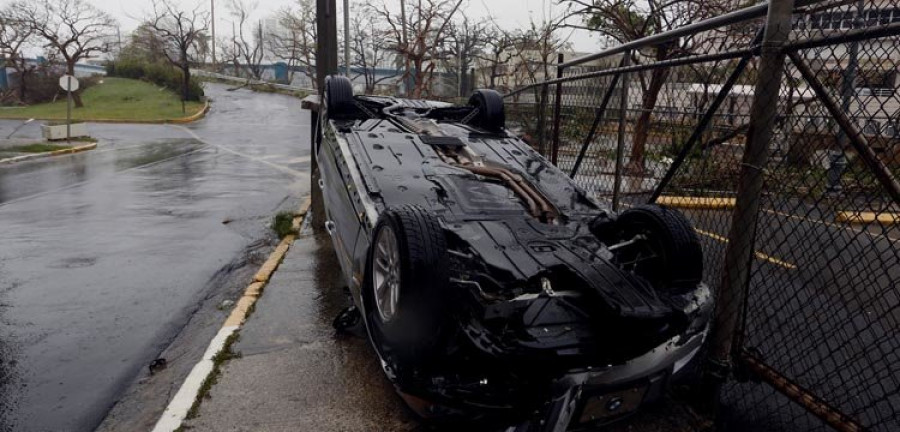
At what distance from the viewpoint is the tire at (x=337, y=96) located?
5176 mm

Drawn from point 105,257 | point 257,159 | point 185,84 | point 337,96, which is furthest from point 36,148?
point 185,84

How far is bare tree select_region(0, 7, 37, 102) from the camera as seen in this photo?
3333cm

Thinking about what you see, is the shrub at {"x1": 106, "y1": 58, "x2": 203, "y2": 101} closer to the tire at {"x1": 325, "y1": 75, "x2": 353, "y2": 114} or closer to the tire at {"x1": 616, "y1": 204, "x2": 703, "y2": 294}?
the tire at {"x1": 325, "y1": 75, "x2": 353, "y2": 114}

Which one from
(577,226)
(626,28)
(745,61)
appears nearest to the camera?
(745,61)

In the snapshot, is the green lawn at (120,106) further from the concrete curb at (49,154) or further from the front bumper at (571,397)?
the front bumper at (571,397)

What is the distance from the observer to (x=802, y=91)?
284cm

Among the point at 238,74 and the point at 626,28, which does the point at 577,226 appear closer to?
the point at 626,28

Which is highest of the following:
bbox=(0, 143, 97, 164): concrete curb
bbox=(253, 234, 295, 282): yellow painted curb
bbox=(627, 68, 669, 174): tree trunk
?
bbox=(627, 68, 669, 174): tree trunk

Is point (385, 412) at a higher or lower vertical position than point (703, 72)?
lower

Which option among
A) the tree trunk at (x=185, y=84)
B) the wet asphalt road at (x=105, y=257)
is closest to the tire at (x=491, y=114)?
the wet asphalt road at (x=105, y=257)

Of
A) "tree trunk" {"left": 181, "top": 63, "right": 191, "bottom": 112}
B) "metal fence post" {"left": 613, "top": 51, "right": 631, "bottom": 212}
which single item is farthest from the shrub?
"metal fence post" {"left": 613, "top": 51, "right": 631, "bottom": 212}

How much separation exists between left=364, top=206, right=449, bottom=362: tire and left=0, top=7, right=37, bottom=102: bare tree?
40194mm

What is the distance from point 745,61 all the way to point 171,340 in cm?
430

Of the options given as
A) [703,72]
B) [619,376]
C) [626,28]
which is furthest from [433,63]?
[619,376]
